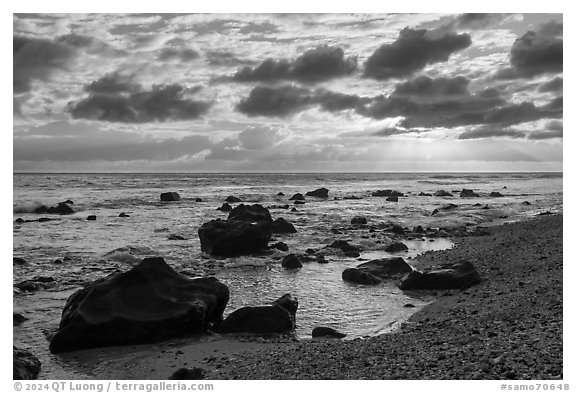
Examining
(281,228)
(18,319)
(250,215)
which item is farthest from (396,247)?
(18,319)

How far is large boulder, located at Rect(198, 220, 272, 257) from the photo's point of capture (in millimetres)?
22000

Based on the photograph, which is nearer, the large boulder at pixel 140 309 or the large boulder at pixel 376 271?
the large boulder at pixel 140 309

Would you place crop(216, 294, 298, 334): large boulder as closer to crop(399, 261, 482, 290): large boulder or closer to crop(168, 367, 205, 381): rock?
crop(168, 367, 205, 381): rock

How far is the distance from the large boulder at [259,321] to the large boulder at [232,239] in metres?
10.4

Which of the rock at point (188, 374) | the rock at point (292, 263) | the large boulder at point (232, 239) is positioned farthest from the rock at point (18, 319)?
the large boulder at point (232, 239)

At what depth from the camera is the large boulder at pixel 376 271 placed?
15966 mm

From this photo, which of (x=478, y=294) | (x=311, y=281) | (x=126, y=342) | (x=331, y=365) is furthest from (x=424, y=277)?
(x=126, y=342)

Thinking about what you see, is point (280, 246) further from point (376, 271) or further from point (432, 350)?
point (432, 350)

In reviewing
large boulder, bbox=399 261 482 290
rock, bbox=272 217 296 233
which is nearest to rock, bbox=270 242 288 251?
rock, bbox=272 217 296 233

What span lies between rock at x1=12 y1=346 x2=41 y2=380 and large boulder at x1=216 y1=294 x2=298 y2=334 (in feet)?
13.0

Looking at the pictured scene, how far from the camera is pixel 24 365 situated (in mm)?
8867

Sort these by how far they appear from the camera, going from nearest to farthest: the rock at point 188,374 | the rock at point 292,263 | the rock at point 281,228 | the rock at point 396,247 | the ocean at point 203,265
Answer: the rock at point 188,374, the ocean at point 203,265, the rock at point 292,263, the rock at point 396,247, the rock at point 281,228

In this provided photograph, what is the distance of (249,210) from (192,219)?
233 inches

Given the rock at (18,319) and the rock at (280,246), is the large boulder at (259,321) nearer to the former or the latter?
the rock at (18,319)
